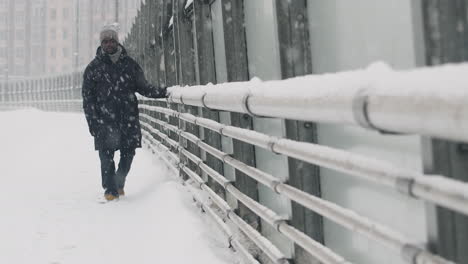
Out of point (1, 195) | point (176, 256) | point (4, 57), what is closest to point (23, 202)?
point (1, 195)

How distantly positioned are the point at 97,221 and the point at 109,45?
6.34 feet

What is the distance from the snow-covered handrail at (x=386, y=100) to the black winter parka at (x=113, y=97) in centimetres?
432

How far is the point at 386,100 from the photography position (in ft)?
4.50

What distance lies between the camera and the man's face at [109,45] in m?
6.15

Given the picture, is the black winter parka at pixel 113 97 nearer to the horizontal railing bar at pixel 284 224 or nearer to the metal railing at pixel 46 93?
the horizontal railing bar at pixel 284 224

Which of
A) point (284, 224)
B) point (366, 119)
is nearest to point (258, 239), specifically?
point (284, 224)

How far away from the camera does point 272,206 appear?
3879mm

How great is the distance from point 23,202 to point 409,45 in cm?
584

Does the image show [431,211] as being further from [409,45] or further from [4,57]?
[4,57]

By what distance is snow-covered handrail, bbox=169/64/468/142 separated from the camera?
1139 millimetres

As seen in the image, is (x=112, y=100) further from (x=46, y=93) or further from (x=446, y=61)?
(x=46, y=93)

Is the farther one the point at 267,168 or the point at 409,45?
the point at 267,168

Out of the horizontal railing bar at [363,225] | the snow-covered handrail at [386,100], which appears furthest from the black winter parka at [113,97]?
the snow-covered handrail at [386,100]

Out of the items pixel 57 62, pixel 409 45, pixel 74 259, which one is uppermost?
pixel 57 62
